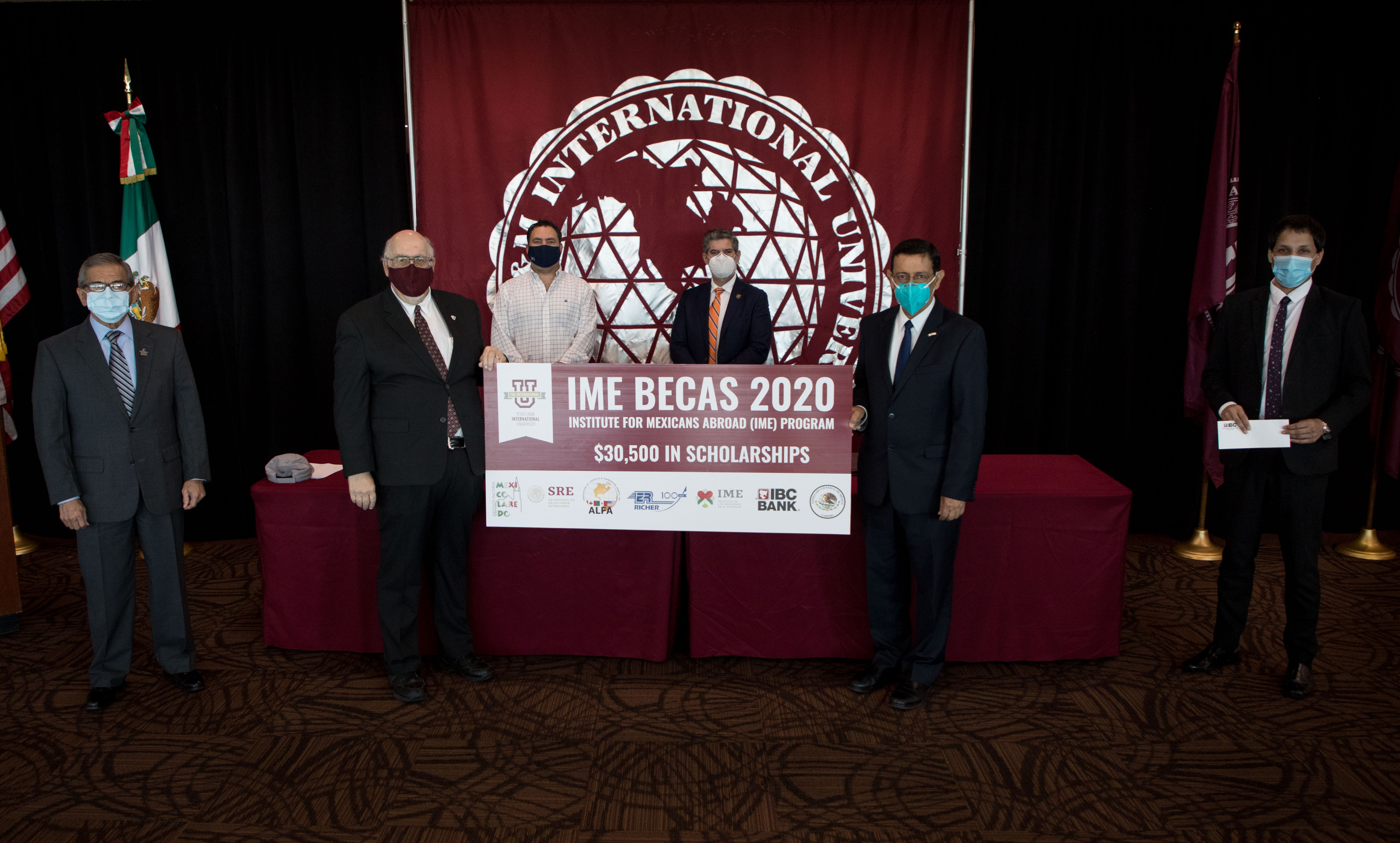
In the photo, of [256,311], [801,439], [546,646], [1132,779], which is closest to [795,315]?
[801,439]

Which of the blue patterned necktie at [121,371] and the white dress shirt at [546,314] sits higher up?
the white dress shirt at [546,314]

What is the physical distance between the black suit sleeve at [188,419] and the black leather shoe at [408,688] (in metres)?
0.89

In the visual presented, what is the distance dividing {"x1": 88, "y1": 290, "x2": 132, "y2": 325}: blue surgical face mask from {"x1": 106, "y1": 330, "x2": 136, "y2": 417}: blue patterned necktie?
0.05 m

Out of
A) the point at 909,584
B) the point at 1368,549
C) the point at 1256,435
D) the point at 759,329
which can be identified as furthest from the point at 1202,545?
the point at 759,329

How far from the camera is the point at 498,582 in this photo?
116 inches

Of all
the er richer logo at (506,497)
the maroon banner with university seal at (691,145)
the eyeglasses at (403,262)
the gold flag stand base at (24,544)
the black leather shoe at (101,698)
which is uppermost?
the maroon banner with university seal at (691,145)

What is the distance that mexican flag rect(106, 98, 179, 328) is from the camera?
412 cm

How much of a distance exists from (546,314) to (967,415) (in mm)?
1815

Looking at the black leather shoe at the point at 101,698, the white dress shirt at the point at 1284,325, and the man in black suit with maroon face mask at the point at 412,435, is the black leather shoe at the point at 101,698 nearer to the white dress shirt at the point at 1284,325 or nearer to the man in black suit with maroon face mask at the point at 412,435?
the man in black suit with maroon face mask at the point at 412,435

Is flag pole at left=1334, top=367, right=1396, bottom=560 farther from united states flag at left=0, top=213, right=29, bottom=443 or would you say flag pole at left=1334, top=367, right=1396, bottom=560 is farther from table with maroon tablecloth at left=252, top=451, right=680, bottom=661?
united states flag at left=0, top=213, right=29, bottom=443

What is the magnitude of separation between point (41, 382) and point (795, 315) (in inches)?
118

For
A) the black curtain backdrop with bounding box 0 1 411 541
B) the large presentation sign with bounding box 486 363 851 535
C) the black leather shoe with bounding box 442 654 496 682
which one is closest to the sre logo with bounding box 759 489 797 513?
the large presentation sign with bounding box 486 363 851 535

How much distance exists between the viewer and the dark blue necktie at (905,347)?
2537 millimetres

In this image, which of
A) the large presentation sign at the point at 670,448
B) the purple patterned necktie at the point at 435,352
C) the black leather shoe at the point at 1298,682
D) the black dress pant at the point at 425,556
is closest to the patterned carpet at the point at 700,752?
the black leather shoe at the point at 1298,682
